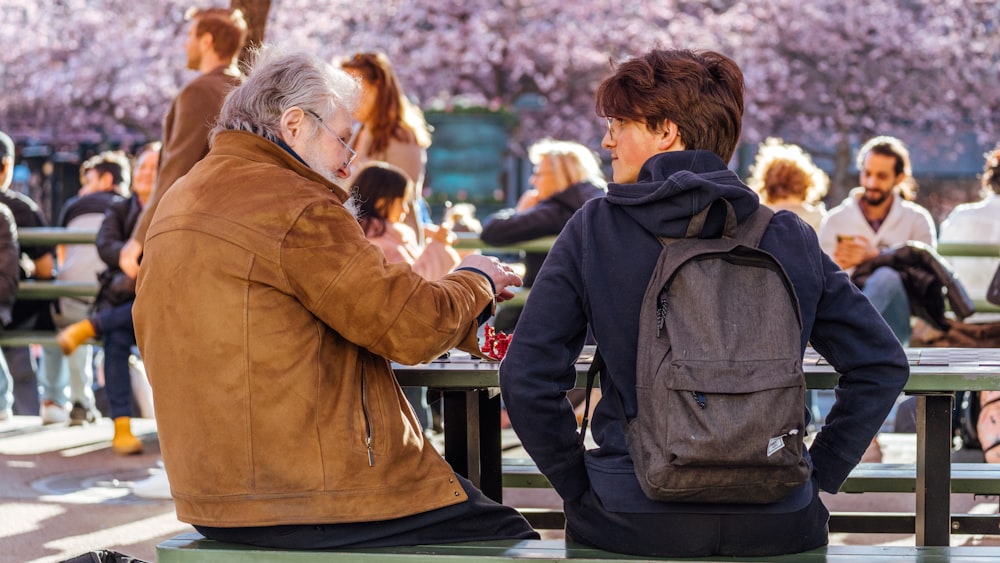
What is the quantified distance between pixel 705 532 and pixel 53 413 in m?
6.33

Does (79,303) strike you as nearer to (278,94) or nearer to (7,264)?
(7,264)

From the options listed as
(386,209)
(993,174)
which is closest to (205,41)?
(386,209)

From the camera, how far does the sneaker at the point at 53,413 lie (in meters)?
8.28

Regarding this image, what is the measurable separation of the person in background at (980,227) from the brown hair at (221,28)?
4175 millimetres

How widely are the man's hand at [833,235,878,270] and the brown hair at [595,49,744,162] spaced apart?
447 cm

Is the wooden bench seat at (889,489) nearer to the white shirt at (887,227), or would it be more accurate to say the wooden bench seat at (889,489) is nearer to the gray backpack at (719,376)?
the gray backpack at (719,376)

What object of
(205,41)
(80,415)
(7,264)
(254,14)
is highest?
(254,14)

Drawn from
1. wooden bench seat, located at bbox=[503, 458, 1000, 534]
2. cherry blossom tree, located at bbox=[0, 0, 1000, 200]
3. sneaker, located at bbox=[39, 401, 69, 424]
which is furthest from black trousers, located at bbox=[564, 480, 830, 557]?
cherry blossom tree, located at bbox=[0, 0, 1000, 200]

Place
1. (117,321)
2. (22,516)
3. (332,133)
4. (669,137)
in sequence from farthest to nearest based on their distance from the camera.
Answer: (117,321) < (22,516) < (332,133) < (669,137)

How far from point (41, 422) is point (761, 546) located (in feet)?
20.8

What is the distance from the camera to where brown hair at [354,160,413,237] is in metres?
5.97

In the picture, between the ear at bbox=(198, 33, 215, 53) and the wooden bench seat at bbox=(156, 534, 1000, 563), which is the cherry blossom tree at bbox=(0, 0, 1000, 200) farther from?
the wooden bench seat at bbox=(156, 534, 1000, 563)

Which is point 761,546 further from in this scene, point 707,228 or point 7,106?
point 7,106

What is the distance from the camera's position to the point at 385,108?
22.7ft
